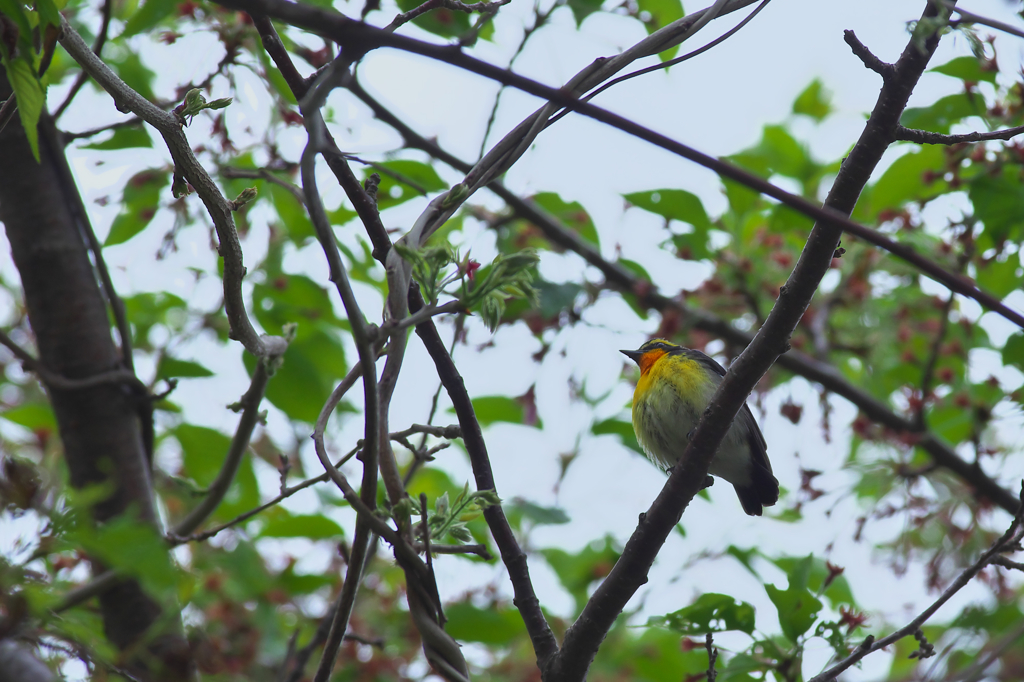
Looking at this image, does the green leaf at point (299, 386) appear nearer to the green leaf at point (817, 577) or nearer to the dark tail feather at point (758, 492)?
the green leaf at point (817, 577)

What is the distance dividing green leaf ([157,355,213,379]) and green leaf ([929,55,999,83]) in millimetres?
3564

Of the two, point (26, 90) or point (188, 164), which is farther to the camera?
point (188, 164)

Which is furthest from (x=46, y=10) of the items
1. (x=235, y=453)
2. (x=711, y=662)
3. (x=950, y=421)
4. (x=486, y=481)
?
(x=950, y=421)

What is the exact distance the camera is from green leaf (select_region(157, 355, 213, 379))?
3.51 metres

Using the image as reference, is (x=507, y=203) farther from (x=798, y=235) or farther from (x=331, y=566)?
(x=331, y=566)

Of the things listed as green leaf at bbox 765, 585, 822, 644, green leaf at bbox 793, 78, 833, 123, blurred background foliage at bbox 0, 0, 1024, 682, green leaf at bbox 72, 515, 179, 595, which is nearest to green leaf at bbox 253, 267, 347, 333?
blurred background foliage at bbox 0, 0, 1024, 682

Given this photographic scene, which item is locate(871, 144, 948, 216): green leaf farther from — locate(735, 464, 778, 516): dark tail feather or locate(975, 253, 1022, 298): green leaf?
locate(735, 464, 778, 516): dark tail feather

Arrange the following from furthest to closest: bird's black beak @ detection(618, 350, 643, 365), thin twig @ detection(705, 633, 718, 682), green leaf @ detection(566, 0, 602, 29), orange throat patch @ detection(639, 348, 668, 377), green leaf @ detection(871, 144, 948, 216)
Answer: bird's black beak @ detection(618, 350, 643, 365) < orange throat patch @ detection(639, 348, 668, 377) < green leaf @ detection(871, 144, 948, 216) < green leaf @ detection(566, 0, 602, 29) < thin twig @ detection(705, 633, 718, 682)

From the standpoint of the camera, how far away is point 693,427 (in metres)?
4.11

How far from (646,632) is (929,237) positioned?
10.1 feet

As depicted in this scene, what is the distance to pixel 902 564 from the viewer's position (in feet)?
14.9

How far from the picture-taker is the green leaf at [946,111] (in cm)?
359

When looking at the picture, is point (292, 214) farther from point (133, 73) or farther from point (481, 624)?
point (481, 624)

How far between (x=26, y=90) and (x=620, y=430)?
362 cm
